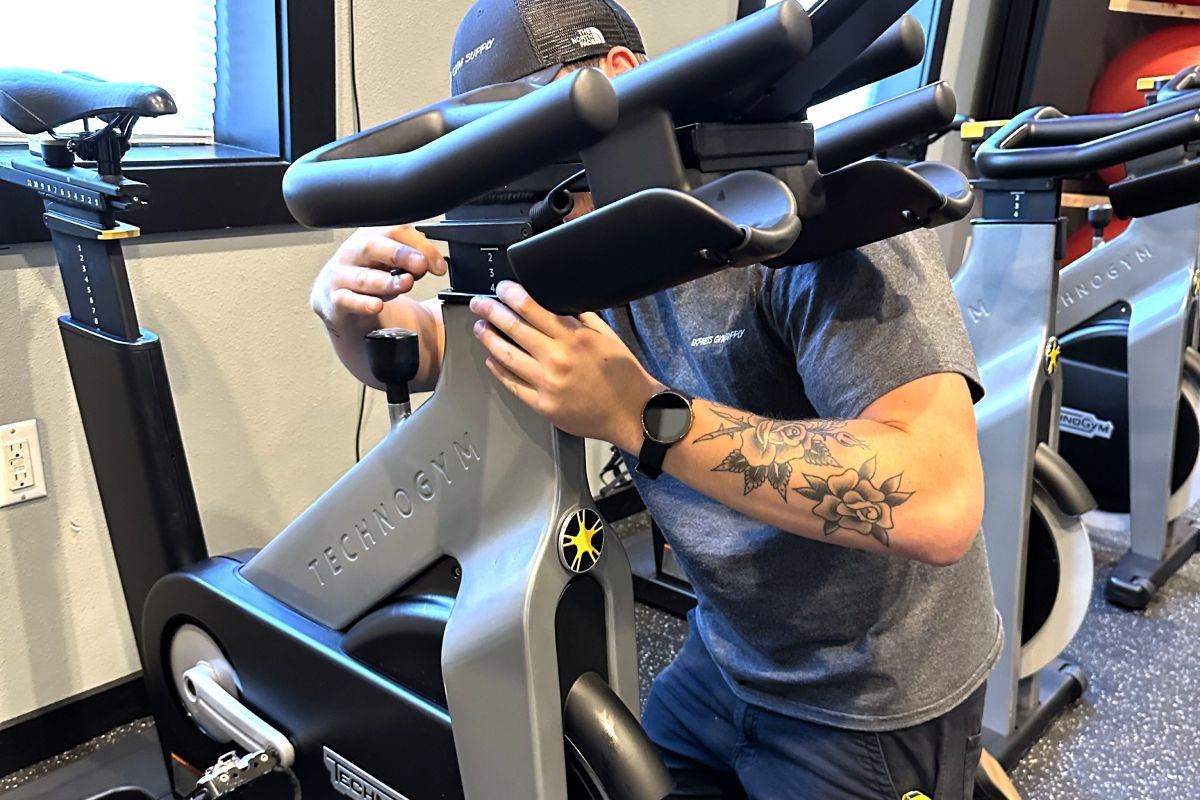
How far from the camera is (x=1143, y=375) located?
2367 millimetres

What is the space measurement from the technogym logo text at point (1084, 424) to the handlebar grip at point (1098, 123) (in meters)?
1.25

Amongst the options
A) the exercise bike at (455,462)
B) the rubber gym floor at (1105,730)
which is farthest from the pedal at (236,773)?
the rubber gym floor at (1105,730)

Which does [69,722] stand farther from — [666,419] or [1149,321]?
[1149,321]

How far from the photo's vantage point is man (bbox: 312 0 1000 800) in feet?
2.61

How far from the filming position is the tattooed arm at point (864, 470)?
0.79m

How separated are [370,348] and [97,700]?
1193 mm

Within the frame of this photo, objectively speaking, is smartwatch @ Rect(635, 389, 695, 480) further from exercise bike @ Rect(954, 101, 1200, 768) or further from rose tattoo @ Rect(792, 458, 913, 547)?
exercise bike @ Rect(954, 101, 1200, 768)

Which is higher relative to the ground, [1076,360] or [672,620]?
[1076,360]

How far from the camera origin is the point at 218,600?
3.74 feet

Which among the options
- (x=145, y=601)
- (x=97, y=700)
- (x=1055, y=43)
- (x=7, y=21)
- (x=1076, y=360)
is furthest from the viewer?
(x=1055, y=43)

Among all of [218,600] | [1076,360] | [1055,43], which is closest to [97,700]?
[218,600]

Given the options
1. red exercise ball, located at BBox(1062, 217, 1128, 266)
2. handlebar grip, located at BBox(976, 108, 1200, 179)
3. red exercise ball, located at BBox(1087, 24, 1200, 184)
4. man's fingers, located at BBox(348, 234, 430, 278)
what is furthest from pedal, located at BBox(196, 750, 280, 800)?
red exercise ball, located at BBox(1062, 217, 1128, 266)

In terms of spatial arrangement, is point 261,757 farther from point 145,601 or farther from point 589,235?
point 589,235

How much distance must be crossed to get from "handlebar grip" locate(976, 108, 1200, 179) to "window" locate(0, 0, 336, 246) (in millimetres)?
1261
